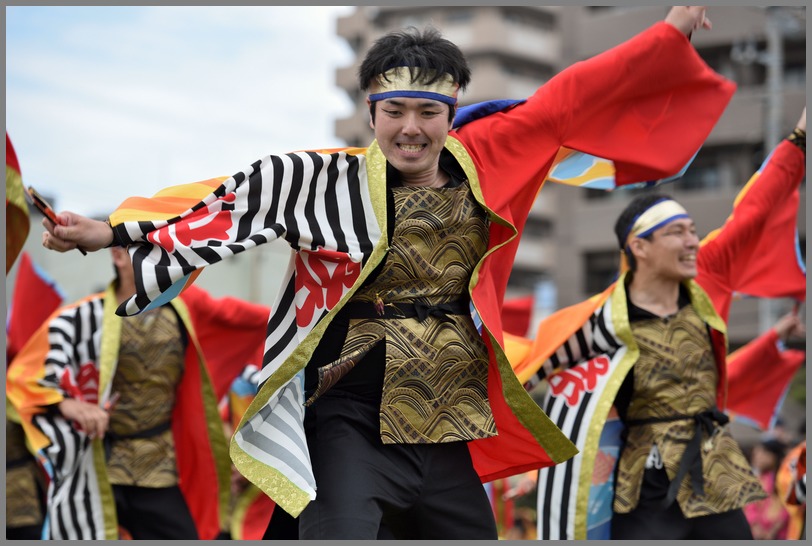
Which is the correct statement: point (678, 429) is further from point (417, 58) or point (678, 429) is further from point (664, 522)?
point (417, 58)

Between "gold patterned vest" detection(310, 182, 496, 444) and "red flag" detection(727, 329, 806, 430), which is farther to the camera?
"red flag" detection(727, 329, 806, 430)

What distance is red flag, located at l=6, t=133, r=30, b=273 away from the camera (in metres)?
3.38

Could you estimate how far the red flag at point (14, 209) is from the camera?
3383 millimetres

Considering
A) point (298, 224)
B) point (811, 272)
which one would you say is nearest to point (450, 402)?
point (298, 224)

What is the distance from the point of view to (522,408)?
11.1ft

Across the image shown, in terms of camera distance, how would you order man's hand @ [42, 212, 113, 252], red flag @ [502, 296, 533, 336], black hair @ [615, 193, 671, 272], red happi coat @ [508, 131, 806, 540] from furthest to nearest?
red flag @ [502, 296, 533, 336] < black hair @ [615, 193, 671, 272] < red happi coat @ [508, 131, 806, 540] < man's hand @ [42, 212, 113, 252]

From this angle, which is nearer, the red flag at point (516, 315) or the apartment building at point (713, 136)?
the red flag at point (516, 315)

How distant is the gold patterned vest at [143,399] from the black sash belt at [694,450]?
2.18 metres

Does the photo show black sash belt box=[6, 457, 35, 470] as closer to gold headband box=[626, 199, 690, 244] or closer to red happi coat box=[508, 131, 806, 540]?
red happi coat box=[508, 131, 806, 540]

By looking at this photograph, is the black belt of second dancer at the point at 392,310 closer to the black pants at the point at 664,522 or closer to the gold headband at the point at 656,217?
the black pants at the point at 664,522

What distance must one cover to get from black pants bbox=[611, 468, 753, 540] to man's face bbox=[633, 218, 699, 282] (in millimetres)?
842

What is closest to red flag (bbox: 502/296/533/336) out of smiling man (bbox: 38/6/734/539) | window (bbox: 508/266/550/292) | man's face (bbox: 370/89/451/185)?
smiling man (bbox: 38/6/734/539)

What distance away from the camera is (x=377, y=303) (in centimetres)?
323

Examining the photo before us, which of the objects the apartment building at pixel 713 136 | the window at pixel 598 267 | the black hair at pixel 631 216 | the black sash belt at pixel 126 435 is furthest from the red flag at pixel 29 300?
the window at pixel 598 267
